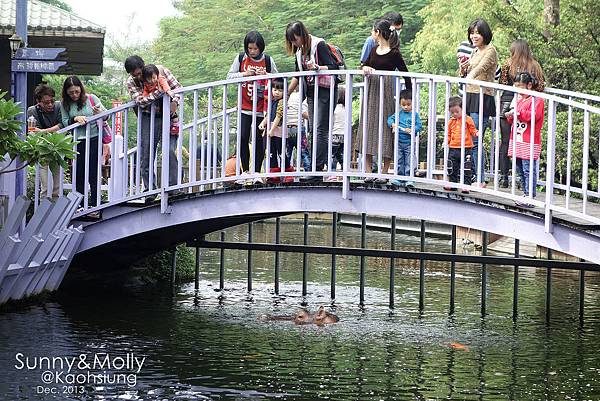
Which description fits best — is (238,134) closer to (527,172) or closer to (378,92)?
(378,92)

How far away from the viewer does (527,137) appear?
11.1 metres

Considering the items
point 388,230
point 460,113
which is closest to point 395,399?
point 460,113

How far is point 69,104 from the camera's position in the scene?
13.4 meters

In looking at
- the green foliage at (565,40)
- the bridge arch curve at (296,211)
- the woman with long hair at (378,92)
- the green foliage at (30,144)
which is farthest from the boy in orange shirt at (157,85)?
the green foliage at (565,40)

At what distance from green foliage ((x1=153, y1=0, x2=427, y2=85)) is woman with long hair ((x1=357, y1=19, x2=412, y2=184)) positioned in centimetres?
2941

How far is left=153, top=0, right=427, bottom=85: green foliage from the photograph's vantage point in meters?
43.1

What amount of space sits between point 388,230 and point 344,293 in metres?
14.9

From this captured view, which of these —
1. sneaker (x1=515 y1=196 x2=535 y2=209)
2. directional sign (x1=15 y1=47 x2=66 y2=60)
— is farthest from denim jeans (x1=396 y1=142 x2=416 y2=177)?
directional sign (x1=15 y1=47 x2=66 y2=60)

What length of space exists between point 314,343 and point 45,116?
4.00 metres

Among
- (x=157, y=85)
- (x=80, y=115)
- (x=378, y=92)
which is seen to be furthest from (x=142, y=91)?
(x=378, y=92)

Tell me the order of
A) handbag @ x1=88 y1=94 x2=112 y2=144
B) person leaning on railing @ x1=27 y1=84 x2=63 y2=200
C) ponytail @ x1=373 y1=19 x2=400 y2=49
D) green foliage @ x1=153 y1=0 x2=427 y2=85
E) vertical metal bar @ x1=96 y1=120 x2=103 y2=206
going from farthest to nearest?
green foliage @ x1=153 y1=0 x2=427 y2=85, handbag @ x1=88 y1=94 x2=112 y2=144, person leaning on railing @ x1=27 y1=84 x2=63 y2=200, vertical metal bar @ x1=96 y1=120 x2=103 y2=206, ponytail @ x1=373 y1=19 x2=400 y2=49

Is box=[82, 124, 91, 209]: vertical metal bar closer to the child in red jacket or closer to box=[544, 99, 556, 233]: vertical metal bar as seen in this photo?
the child in red jacket

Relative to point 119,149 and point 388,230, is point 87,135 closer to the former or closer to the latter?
point 119,149

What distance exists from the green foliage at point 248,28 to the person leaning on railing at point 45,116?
93.3 ft
